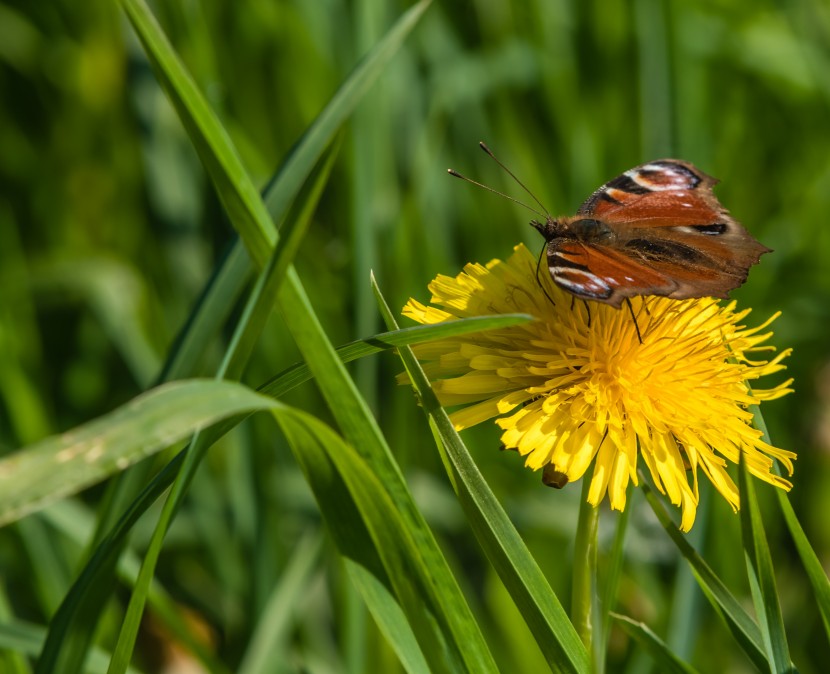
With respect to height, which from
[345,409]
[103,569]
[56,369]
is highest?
[345,409]

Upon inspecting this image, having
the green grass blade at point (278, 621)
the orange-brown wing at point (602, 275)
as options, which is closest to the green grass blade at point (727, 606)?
the orange-brown wing at point (602, 275)

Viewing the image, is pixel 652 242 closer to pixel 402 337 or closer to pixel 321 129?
pixel 321 129

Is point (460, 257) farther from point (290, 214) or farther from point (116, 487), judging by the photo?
point (290, 214)

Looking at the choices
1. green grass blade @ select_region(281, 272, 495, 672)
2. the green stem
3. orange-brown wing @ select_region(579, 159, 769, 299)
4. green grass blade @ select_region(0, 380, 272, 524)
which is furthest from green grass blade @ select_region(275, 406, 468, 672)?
orange-brown wing @ select_region(579, 159, 769, 299)

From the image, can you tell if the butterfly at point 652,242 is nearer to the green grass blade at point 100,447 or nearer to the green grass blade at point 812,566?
the green grass blade at point 812,566

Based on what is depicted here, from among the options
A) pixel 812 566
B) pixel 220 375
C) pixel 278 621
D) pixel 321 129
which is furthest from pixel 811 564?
pixel 278 621

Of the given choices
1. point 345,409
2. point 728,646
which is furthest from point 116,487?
point 728,646

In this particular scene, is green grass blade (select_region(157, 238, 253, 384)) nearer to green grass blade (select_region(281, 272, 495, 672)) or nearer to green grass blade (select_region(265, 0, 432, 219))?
green grass blade (select_region(265, 0, 432, 219))
